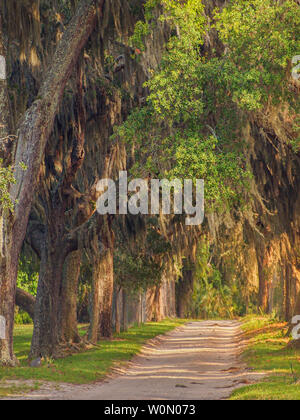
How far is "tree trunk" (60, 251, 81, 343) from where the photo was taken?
24.5 metres

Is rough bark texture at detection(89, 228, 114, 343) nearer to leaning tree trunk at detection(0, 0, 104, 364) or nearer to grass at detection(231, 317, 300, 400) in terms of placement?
grass at detection(231, 317, 300, 400)

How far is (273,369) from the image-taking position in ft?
59.6

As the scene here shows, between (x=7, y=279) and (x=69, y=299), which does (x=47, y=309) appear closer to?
(x=69, y=299)

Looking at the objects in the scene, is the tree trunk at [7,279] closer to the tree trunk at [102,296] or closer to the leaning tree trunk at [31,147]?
the leaning tree trunk at [31,147]

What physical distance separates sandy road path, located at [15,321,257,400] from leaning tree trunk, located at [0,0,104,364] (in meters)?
3.15

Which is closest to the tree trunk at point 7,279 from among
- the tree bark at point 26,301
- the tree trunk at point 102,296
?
the tree bark at point 26,301

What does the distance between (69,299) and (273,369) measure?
28.1ft

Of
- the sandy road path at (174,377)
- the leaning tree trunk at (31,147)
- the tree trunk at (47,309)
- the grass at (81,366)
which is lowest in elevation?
the sandy road path at (174,377)

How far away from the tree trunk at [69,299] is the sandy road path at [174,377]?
91.9 inches

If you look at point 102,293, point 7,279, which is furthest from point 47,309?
point 102,293

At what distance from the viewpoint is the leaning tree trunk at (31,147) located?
17922mm

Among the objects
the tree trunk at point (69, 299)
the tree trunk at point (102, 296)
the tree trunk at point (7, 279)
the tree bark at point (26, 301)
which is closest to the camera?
the tree trunk at point (7, 279)

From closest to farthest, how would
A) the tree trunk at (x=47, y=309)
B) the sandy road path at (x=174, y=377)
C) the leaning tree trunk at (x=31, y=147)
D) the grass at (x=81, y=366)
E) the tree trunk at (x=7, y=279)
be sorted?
the sandy road path at (x=174, y=377) → the grass at (x=81, y=366) → the tree trunk at (x=7, y=279) → the leaning tree trunk at (x=31, y=147) → the tree trunk at (x=47, y=309)

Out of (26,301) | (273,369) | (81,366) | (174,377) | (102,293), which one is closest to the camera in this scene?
(273,369)
